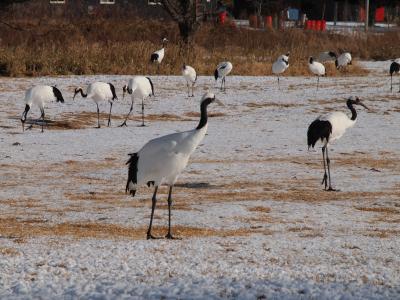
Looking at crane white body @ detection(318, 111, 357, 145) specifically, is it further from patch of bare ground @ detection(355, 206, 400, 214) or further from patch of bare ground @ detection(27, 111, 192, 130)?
patch of bare ground @ detection(27, 111, 192, 130)

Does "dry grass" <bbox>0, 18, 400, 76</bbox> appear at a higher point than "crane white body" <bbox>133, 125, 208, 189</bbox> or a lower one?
higher

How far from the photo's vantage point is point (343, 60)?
116ft

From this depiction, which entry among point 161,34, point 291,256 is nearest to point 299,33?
point 161,34

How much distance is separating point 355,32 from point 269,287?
46143 mm

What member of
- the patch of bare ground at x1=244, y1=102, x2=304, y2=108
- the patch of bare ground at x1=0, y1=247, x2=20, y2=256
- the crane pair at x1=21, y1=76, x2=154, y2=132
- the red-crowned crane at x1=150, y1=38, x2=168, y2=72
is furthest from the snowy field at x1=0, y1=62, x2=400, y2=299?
the red-crowned crane at x1=150, y1=38, x2=168, y2=72

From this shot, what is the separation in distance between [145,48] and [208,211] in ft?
79.5

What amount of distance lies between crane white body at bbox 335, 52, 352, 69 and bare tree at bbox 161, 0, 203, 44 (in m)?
7.81

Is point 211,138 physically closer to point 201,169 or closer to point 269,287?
point 201,169

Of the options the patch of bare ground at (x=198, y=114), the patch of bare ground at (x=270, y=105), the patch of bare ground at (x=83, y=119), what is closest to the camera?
the patch of bare ground at (x=83, y=119)

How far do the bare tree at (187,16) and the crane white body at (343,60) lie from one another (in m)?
7.81

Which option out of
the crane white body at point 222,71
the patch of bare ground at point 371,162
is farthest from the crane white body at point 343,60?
the patch of bare ground at point 371,162

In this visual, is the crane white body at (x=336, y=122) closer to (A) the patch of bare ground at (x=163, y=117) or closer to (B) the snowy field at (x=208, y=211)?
(B) the snowy field at (x=208, y=211)

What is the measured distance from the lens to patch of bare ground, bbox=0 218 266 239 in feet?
31.6

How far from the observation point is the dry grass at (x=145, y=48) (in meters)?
32.3
